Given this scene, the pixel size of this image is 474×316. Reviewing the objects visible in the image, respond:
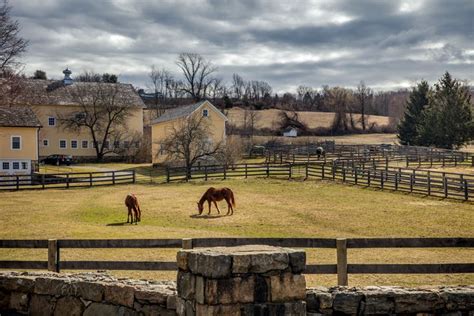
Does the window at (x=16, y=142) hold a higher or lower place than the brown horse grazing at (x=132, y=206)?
higher

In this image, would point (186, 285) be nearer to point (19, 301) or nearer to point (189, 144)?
point (19, 301)

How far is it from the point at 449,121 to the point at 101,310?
233 ft

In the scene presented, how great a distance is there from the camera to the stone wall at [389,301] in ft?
21.9

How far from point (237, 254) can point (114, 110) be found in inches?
2850

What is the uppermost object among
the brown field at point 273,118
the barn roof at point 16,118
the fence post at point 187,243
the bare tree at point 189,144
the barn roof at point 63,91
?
the barn roof at point 63,91

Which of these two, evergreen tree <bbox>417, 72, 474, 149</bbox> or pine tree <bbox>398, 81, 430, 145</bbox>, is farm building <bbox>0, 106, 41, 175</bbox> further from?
pine tree <bbox>398, 81, 430, 145</bbox>

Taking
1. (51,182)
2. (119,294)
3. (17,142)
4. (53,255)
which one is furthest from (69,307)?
(17,142)

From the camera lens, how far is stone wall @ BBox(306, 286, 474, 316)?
6.66 m

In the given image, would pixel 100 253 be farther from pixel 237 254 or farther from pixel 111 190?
pixel 111 190

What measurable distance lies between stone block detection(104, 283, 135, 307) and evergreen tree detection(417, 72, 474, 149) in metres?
70.4

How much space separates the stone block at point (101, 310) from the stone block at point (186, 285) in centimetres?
154

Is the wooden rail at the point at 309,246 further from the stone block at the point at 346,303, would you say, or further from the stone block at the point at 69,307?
the stone block at the point at 346,303

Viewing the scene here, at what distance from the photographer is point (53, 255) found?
34.9 ft

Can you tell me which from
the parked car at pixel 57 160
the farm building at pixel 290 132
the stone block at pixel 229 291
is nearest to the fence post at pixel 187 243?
the stone block at pixel 229 291
